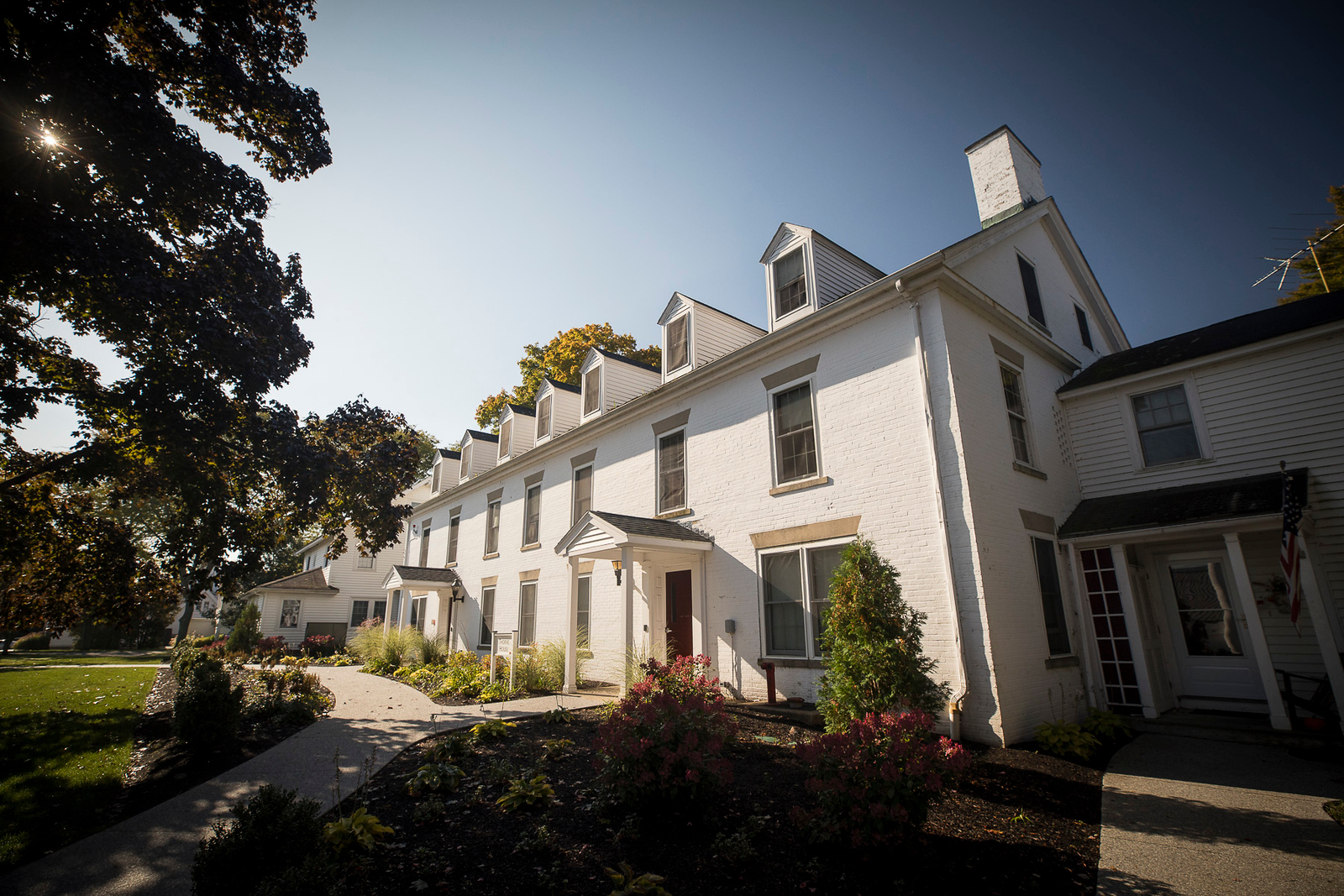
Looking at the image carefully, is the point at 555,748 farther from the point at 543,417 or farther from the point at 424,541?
the point at 424,541

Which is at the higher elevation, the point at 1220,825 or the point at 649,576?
the point at 649,576

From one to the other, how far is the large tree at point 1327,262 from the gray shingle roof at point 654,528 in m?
21.7

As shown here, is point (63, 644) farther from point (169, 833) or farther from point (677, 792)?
point (677, 792)

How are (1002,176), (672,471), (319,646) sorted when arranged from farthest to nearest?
1. (319,646)
2. (1002,176)
3. (672,471)

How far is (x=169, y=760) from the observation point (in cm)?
766

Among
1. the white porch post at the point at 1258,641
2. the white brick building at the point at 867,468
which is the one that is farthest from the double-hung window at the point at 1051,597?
the white porch post at the point at 1258,641

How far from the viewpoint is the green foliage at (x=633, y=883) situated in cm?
373

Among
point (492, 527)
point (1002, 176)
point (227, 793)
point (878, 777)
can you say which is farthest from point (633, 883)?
point (492, 527)

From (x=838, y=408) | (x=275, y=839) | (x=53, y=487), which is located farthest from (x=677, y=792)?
(x=53, y=487)

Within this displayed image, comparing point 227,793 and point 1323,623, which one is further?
point 1323,623

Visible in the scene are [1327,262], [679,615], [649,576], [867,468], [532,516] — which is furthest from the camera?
[1327,262]

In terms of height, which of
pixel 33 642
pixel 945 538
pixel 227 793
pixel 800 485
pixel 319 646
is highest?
pixel 800 485

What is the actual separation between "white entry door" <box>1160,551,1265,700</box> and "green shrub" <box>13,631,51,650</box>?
168ft

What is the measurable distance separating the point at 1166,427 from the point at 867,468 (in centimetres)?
601
